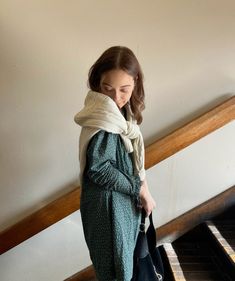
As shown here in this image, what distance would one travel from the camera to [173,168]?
149cm

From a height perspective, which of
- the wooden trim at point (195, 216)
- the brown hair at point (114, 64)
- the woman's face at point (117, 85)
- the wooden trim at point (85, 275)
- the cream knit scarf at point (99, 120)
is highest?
the brown hair at point (114, 64)

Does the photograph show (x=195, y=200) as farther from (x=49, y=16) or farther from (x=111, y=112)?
(x=49, y=16)

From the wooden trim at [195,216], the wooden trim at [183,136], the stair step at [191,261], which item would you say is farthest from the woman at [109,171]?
the wooden trim at [195,216]

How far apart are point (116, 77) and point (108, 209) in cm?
36

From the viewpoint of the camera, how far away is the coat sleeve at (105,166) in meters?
0.85

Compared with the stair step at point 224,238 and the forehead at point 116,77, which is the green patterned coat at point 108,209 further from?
the stair step at point 224,238

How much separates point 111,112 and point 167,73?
585mm

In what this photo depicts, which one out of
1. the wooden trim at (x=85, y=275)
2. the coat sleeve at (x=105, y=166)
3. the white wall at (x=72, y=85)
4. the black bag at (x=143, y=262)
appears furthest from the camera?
the wooden trim at (x=85, y=275)

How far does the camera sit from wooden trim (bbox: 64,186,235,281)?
5.00 feet

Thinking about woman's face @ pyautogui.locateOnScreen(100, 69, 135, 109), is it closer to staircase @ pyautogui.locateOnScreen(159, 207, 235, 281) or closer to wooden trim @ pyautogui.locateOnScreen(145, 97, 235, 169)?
wooden trim @ pyautogui.locateOnScreen(145, 97, 235, 169)

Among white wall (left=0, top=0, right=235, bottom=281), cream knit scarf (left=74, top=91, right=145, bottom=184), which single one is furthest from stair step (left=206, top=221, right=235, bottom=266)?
cream knit scarf (left=74, top=91, right=145, bottom=184)

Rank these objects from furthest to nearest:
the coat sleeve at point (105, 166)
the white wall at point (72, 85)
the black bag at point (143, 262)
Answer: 1. the white wall at point (72, 85)
2. the black bag at point (143, 262)
3. the coat sleeve at point (105, 166)

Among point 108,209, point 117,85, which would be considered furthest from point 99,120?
point 108,209

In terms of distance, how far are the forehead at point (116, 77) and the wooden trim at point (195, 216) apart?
89cm
